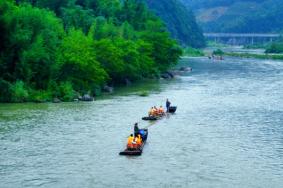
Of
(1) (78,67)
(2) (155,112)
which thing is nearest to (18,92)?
(1) (78,67)

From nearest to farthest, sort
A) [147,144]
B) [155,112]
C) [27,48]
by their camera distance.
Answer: [147,144] → [155,112] → [27,48]

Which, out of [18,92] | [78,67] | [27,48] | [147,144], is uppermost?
[27,48]

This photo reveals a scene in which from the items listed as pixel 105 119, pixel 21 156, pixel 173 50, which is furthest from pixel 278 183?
pixel 173 50

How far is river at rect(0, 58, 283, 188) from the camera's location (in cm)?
3578

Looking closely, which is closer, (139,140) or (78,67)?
(139,140)

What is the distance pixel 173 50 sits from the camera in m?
104

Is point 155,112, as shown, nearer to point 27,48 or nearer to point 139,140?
point 139,140

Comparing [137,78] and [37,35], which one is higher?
[37,35]

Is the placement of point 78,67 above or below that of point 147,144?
above

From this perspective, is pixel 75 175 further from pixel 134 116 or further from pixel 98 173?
pixel 134 116

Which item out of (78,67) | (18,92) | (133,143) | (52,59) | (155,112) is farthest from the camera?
(78,67)

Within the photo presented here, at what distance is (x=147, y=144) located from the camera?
45.1 meters

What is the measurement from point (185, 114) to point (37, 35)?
20.3 meters

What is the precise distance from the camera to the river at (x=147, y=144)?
35781 millimetres
